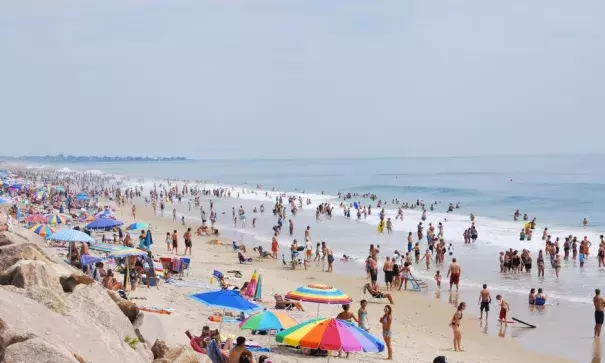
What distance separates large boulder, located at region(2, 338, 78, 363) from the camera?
4715mm

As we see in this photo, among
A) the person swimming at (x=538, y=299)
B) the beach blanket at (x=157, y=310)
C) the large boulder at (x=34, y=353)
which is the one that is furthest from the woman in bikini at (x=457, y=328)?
the large boulder at (x=34, y=353)

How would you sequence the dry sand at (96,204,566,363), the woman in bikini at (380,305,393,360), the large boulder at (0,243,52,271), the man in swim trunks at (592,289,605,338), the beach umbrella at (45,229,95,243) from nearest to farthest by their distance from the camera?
the large boulder at (0,243,52,271)
the woman in bikini at (380,305,393,360)
the dry sand at (96,204,566,363)
the man in swim trunks at (592,289,605,338)
the beach umbrella at (45,229,95,243)

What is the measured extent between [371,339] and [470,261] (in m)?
17.0

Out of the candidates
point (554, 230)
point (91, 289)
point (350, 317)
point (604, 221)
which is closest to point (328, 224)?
point (554, 230)

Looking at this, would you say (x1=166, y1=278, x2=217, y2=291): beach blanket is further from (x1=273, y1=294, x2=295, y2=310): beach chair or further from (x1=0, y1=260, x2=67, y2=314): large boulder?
(x1=0, y1=260, x2=67, y2=314): large boulder

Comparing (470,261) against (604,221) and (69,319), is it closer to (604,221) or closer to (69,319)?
(69,319)

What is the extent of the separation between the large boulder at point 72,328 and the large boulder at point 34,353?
0.10ft

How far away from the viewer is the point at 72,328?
6.16m

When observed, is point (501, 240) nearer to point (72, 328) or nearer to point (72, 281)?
point (72, 281)

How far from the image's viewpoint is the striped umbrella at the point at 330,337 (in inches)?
384

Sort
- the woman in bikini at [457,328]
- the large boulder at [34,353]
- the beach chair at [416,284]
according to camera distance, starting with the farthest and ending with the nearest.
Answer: the beach chair at [416,284] < the woman in bikini at [457,328] < the large boulder at [34,353]

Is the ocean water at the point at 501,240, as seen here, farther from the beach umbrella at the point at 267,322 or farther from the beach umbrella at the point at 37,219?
the beach umbrella at the point at 37,219

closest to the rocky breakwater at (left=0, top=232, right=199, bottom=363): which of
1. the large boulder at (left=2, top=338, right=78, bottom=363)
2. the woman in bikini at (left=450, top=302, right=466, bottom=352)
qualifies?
the large boulder at (left=2, top=338, right=78, bottom=363)

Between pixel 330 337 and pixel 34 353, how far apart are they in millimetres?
5897
